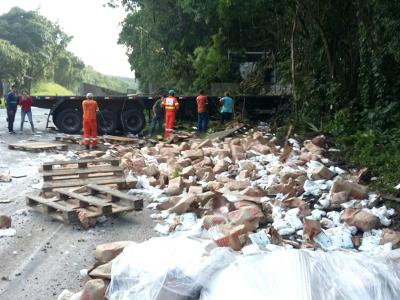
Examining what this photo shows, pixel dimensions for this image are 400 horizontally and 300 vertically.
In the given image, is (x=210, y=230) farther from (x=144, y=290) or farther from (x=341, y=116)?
(x=341, y=116)

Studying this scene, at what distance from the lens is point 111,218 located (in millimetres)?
5840

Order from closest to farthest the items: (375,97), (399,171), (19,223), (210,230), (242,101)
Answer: (210,230), (19,223), (399,171), (375,97), (242,101)

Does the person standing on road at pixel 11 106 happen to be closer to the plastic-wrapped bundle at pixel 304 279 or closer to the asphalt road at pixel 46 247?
the asphalt road at pixel 46 247

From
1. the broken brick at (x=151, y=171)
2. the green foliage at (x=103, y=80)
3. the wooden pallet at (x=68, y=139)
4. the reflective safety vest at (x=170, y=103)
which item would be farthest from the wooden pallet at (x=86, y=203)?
the green foliage at (x=103, y=80)

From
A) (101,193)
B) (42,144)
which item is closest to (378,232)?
(101,193)

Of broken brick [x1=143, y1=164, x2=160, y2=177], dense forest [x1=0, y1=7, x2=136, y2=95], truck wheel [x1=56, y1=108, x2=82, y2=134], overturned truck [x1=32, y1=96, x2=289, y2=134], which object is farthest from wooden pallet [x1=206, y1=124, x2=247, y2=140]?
dense forest [x1=0, y1=7, x2=136, y2=95]

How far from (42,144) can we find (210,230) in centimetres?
814

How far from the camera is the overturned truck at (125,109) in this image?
15217 mm

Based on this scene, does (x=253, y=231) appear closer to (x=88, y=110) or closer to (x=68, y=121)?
(x=88, y=110)

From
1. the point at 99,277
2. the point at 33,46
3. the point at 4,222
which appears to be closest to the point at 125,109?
the point at 4,222

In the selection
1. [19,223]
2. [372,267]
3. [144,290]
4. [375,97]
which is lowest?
[19,223]

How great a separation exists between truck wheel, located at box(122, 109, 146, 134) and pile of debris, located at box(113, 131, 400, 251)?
6.62m

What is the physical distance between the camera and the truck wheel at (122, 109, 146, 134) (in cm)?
1550

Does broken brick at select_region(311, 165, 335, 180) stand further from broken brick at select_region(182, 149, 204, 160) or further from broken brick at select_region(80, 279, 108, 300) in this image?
broken brick at select_region(80, 279, 108, 300)
